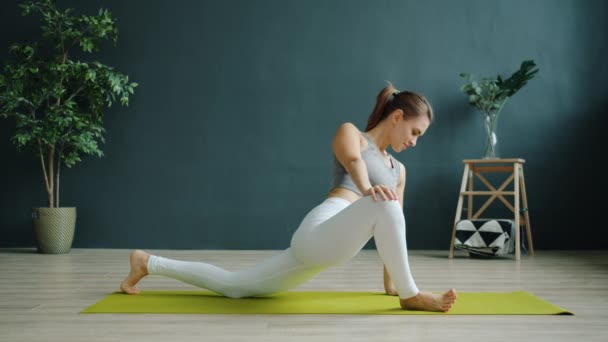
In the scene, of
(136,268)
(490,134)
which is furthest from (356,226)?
(490,134)

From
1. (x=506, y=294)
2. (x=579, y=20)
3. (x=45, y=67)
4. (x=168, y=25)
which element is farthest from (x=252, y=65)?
(x=506, y=294)

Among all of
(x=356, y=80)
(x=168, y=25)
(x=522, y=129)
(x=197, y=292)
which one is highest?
(x=168, y=25)

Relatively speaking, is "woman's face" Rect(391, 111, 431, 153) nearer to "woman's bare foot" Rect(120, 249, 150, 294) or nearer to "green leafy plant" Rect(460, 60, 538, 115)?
"woman's bare foot" Rect(120, 249, 150, 294)

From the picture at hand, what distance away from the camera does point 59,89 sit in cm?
413

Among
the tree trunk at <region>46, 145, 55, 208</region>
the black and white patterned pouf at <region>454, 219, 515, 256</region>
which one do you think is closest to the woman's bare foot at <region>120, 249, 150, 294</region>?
the tree trunk at <region>46, 145, 55, 208</region>

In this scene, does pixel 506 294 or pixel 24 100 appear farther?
pixel 24 100

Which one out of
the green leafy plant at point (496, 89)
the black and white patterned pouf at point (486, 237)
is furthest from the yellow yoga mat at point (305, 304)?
the green leafy plant at point (496, 89)

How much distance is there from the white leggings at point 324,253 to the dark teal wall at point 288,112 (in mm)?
2257

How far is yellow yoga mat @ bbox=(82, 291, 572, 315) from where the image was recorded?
78.7 inches

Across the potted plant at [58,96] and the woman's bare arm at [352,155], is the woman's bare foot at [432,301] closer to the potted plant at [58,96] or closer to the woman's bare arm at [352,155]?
the woman's bare arm at [352,155]

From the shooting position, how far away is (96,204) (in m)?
4.45

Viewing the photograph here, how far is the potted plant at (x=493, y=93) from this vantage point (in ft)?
13.5

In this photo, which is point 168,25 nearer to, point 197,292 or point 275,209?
point 275,209

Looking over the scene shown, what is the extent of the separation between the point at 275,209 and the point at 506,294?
2.29 meters
